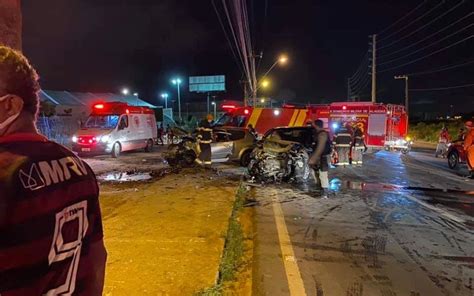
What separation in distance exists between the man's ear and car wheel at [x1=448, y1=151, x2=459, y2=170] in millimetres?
17039

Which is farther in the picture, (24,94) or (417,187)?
(417,187)

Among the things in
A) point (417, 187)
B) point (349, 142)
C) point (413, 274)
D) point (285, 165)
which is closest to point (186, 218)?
point (413, 274)

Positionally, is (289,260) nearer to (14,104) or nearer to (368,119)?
(14,104)

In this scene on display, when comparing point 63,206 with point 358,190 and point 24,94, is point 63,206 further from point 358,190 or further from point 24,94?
point 358,190

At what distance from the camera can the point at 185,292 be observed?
171 inches

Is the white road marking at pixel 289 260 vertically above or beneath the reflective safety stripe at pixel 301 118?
beneath

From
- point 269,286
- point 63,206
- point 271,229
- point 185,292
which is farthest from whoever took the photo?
point 271,229

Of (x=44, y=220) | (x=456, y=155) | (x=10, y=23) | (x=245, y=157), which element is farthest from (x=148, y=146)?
(x=44, y=220)

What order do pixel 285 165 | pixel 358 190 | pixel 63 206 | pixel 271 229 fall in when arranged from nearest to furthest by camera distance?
pixel 63 206 → pixel 271 229 → pixel 358 190 → pixel 285 165

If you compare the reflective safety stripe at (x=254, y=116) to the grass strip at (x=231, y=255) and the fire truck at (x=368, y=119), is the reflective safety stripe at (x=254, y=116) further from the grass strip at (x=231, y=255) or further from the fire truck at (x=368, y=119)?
the grass strip at (x=231, y=255)

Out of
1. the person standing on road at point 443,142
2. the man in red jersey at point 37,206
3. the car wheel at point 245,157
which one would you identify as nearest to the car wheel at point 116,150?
the car wheel at point 245,157

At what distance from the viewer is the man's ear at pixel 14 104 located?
1.57 m

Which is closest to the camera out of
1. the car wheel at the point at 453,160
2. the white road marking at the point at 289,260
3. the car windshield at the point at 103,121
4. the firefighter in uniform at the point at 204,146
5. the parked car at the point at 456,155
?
the white road marking at the point at 289,260

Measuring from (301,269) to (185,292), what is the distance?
5.62ft
